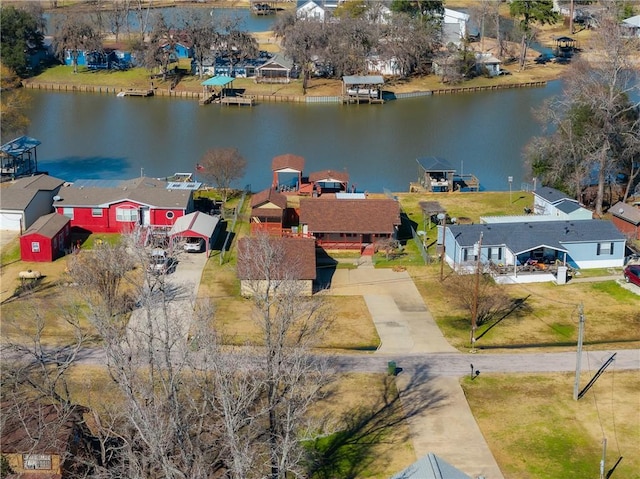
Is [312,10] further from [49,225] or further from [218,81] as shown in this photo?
[49,225]

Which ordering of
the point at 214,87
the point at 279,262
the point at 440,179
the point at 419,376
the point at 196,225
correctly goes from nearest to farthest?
the point at 419,376, the point at 279,262, the point at 196,225, the point at 440,179, the point at 214,87

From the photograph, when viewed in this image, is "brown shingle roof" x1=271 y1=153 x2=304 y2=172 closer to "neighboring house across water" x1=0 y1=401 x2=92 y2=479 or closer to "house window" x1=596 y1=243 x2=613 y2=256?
"house window" x1=596 y1=243 x2=613 y2=256

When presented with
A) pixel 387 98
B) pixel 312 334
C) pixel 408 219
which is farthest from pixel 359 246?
pixel 387 98

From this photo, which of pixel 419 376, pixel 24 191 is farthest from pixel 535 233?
pixel 24 191

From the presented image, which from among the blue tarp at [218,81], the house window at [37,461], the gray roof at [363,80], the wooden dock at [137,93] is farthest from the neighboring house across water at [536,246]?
the wooden dock at [137,93]

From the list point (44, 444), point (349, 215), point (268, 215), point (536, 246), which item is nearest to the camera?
point (44, 444)

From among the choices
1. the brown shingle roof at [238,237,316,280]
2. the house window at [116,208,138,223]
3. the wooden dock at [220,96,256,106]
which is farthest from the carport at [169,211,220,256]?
the wooden dock at [220,96,256,106]
